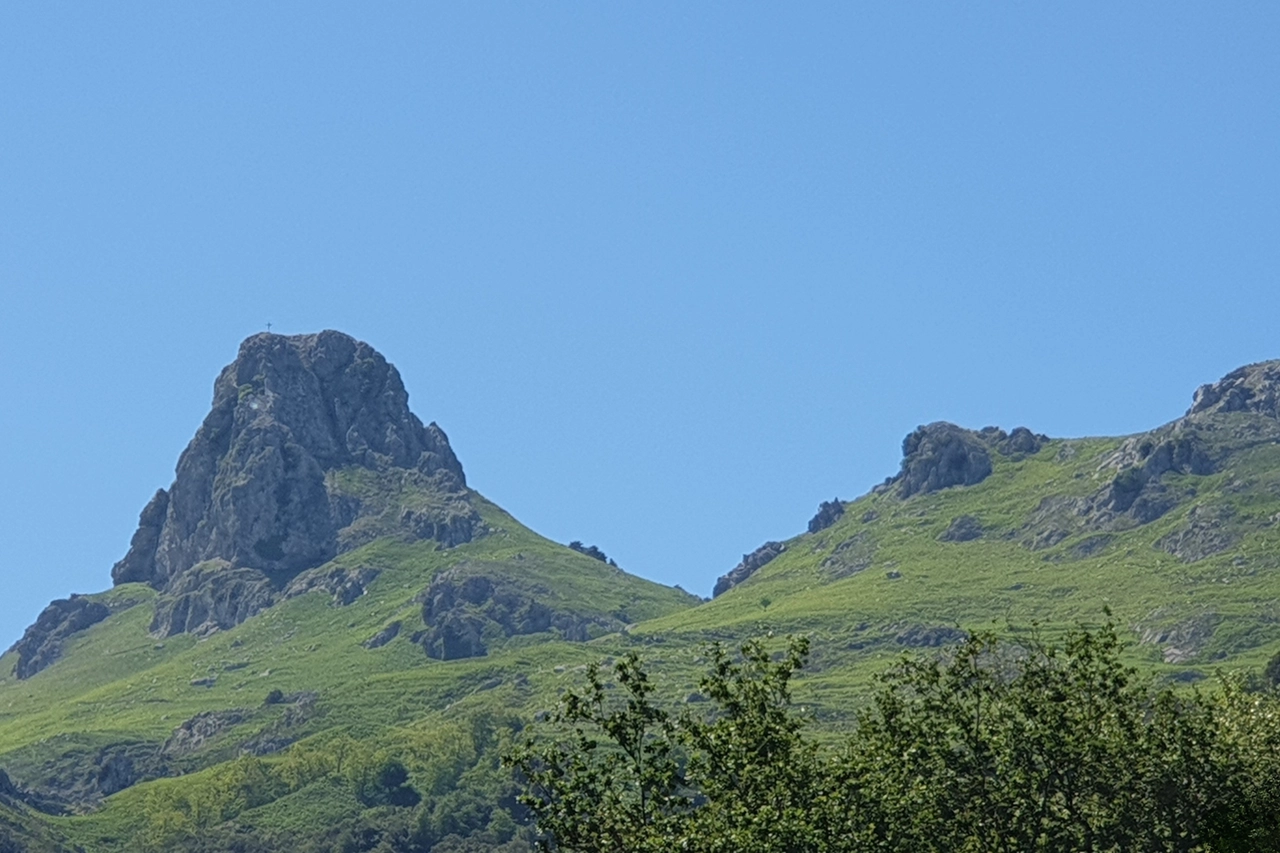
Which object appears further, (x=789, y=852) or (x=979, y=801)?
(x=979, y=801)

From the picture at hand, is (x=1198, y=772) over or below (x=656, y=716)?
below

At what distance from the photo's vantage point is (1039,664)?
9294cm

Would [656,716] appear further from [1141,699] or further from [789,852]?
[1141,699]

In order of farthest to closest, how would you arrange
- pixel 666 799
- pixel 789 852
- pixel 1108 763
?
pixel 1108 763
pixel 666 799
pixel 789 852

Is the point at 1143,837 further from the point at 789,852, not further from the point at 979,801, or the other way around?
the point at 789,852

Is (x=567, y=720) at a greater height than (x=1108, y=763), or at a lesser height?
greater

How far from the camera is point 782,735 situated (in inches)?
3401

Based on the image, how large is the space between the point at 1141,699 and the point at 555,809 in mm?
29062

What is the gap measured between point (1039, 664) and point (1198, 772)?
28.7ft

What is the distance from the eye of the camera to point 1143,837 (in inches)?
3583

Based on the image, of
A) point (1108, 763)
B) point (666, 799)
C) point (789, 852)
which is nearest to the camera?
point (789, 852)

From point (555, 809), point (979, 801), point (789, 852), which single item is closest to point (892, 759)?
point (979, 801)

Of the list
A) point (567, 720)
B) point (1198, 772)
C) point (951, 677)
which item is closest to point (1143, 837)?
point (1198, 772)

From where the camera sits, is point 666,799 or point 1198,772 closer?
point 666,799
